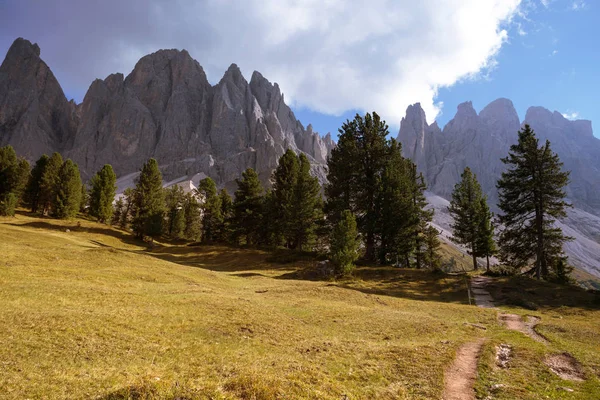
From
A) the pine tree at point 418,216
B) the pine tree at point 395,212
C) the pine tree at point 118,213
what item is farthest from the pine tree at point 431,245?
the pine tree at point 118,213

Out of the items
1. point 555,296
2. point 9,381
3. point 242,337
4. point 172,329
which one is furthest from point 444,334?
point 555,296

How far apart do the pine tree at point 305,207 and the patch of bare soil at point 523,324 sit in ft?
106

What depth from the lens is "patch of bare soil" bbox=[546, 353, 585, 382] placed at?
10.8m

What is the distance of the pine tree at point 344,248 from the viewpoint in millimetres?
35031

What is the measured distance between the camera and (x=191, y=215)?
8156 cm

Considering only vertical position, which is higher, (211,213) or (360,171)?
(360,171)

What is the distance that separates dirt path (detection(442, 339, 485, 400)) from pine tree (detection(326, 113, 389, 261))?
105ft

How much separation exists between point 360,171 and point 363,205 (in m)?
5.31

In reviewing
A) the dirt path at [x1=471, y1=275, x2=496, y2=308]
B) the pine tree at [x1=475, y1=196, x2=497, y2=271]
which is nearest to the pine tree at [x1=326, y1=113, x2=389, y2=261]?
the dirt path at [x1=471, y1=275, x2=496, y2=308]

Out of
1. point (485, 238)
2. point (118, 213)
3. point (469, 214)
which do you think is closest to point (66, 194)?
point (118, 213)

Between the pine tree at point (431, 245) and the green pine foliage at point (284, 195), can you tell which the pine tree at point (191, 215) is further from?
the pine tree at point (431, 245)

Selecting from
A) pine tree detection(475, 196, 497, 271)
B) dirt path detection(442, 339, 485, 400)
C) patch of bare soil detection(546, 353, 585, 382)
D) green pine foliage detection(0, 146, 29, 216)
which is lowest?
dirt path detection(442, 339, 485, 400)

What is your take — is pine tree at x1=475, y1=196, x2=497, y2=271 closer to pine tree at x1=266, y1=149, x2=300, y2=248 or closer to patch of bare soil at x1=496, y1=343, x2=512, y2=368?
pine tree at x1=266, y1=149, x2=300, y2=248

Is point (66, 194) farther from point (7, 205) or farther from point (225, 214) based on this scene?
point (225, 214)
